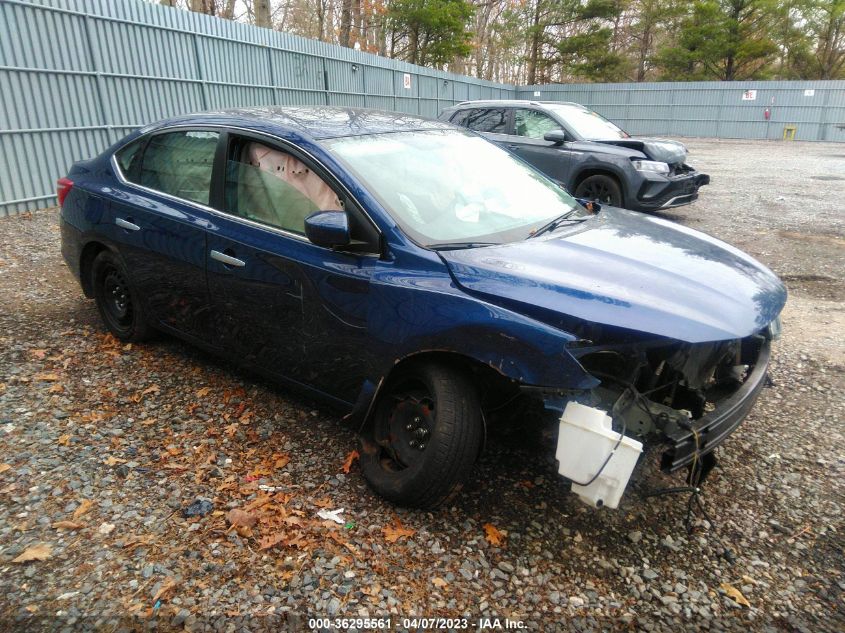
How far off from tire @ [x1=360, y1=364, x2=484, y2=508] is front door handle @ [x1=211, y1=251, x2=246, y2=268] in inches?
43.7

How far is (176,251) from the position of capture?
3643 millimetres

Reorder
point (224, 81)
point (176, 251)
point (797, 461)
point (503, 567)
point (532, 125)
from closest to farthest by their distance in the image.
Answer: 1. point (503, 567)
2. point (797, 461)
3. point (176, 251)
4. point (532, 125)
5. point (224, 81)

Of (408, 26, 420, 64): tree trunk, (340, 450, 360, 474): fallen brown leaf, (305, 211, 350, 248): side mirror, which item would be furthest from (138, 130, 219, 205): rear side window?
(408, 26, 420, 64): tree trunk

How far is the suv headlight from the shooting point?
813cm

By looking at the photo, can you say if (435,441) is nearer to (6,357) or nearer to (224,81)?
(6,357)

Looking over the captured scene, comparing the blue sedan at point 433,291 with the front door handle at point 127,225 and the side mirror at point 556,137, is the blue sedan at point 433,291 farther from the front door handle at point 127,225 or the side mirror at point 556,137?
the side mirror at point 556,137

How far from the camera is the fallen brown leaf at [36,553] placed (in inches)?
96.5

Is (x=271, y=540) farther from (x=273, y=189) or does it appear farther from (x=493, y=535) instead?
(x=273, y=189)

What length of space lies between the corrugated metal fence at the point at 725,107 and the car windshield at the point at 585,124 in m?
20.4

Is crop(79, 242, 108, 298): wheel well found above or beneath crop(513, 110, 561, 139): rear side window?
beneath

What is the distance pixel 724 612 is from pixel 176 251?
329 cm

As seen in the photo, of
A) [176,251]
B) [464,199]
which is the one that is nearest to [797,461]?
[464,199]

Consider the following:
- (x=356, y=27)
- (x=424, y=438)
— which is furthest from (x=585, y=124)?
(x=356, y=27)

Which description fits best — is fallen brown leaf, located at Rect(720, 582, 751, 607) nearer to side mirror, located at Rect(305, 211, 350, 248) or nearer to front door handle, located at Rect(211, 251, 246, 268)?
side mirror, located at Rect(305, 211, 350, 248)
